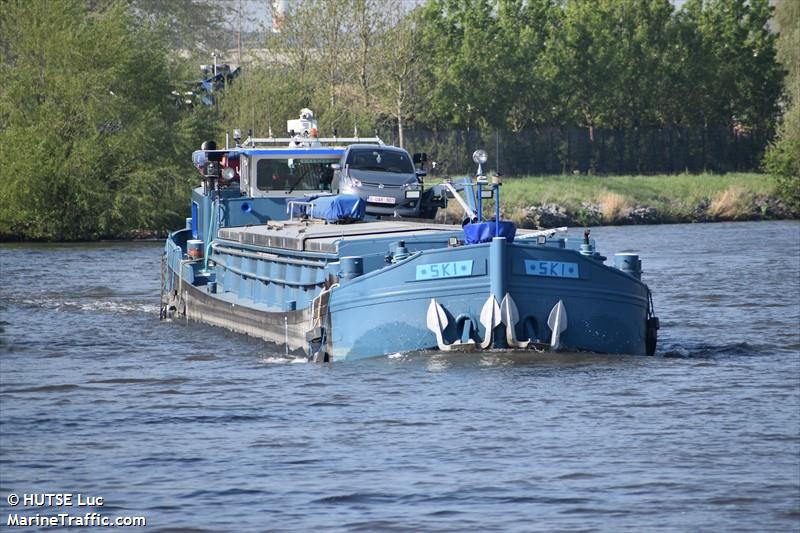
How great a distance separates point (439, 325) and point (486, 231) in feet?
4.30

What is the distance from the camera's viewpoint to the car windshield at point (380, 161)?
83.0ft

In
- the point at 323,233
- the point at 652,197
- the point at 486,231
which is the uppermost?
the point at 486,231

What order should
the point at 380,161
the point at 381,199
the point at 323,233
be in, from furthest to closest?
the point at 380,161 < the point at 381,199 < the point at 323,233

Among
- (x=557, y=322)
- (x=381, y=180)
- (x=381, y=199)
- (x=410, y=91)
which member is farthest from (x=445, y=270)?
(x=410, y=91)

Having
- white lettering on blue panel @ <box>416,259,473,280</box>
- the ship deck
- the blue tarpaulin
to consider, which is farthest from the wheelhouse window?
white lettering on blue panel @ <box>416,259,473,280</box>

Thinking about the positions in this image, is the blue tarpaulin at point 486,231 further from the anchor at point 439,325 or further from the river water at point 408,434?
the river water at point 408,434

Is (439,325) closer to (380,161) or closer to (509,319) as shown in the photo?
(509,319)

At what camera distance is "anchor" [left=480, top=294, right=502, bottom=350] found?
1870 centimetres

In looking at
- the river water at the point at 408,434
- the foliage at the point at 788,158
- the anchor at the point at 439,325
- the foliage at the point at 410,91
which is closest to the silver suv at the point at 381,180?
the river water at the point at 408,434

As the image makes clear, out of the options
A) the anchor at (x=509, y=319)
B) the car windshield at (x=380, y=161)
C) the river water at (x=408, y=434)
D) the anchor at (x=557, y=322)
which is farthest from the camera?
the car windshield at (x=380, y=161)

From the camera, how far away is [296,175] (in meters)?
26.5

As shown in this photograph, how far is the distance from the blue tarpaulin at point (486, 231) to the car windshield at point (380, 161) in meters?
6.19

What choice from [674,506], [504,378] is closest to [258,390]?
[504,378]

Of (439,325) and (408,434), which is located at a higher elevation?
(439,325)
